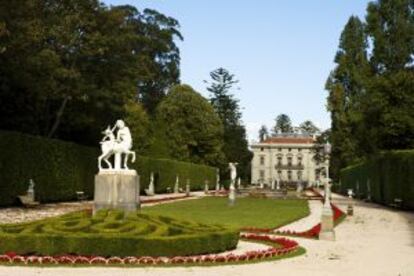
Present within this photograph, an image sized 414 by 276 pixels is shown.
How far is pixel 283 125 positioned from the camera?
156 metres

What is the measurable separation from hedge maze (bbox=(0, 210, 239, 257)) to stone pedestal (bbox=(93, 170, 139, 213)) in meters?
5.29

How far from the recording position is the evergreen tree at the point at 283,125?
15600 cm

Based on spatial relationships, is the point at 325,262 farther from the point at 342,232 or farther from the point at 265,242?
the point at 342,232

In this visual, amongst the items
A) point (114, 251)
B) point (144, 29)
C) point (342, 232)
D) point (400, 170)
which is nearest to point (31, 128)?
point (400, 170)

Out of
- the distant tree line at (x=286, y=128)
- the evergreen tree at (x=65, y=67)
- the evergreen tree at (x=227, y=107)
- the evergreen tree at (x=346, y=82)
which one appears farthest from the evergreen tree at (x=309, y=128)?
the evergreen tree at (x=65, y=67)

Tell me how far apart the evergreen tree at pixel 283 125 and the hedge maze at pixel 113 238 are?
5642 inches

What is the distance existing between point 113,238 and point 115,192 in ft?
24.0

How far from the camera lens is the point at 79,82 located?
117 ft

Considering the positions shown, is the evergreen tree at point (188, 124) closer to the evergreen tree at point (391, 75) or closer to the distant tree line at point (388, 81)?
the distant tree line at point (388, 81)

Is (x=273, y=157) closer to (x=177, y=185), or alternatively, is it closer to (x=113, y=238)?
(x=177, y=185)

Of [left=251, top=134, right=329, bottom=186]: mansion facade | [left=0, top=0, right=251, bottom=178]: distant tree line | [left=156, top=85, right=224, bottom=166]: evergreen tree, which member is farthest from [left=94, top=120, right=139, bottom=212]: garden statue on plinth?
[left=251, top=134, right=329, bottom=186]: mansion facade

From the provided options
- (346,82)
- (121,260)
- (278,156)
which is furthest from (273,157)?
(121,260)

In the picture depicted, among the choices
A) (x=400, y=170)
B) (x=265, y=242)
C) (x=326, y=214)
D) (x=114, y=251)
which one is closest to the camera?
(x=114, y=251)

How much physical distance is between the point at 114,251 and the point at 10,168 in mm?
19534
